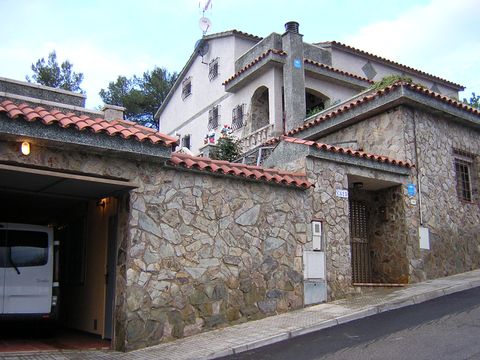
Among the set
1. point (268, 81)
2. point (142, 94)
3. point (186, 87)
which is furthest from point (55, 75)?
point (268, 81)

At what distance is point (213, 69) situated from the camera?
23.2 meters

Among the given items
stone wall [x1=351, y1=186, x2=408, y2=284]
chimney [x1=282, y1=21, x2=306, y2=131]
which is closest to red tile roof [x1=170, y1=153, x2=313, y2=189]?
stone wall [x1=351, y1=186, x2=408, y2=284]

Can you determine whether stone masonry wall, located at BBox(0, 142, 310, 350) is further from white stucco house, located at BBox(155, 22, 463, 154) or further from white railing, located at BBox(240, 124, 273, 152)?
white railing, located at BBox(240, 124, 273, 152)

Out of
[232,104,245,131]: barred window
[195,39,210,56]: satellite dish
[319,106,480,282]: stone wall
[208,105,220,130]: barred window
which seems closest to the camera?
[319,106,480,282]: stone wall

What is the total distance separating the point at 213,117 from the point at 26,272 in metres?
15.1

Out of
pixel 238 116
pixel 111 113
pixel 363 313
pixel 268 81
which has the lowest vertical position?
pixel 363 313

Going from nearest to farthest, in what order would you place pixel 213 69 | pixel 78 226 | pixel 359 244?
pixel 78 226 → pixel 359 244 → pixel 213 69

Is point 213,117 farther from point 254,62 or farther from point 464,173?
point 464,173

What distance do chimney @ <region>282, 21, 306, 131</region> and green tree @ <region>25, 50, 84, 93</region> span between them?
23.3 m

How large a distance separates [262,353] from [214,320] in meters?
1.75

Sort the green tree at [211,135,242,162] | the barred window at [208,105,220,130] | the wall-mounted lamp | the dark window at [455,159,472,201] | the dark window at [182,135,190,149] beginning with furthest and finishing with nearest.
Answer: the dark window at [182,135,190,149]
the barred window at [208,105,220,130]
the green tree at [211,135,242,162]
the dark window at [455,159,472,201]
the wall-mounted lamp

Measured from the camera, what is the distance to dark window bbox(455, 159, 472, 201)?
14383 mm

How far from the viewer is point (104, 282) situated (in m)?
9.53

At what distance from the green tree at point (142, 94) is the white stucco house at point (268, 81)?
1121 centimetres
